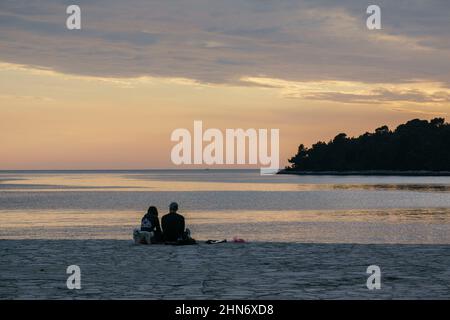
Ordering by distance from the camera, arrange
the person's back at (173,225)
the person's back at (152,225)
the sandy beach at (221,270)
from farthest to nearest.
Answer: the person's back at (152,225) < the person's back at (173,225) < the sandy beach at (221,270)

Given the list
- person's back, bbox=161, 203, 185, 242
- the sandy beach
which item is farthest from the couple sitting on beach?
the sandy beach

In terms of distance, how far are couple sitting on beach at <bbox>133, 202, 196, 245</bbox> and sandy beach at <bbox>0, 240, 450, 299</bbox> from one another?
441 mm

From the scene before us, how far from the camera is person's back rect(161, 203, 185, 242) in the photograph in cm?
1961

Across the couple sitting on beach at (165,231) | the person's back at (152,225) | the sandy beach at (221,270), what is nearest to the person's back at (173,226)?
the couple sitting on beach at (165,231)

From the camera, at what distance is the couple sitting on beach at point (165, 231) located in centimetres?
1967

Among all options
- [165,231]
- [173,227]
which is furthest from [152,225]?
[173,227]

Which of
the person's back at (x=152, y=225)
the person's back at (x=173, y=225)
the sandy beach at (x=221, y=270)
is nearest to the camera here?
the sandy beach at (x=221, y=270)

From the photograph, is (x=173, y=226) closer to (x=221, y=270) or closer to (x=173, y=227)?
(x=173, y=227)

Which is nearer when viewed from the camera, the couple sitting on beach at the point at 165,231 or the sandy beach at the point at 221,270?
the sandy beach at the point at 221,270

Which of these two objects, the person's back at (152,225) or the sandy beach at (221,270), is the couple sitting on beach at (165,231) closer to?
the person's back at (152,225)

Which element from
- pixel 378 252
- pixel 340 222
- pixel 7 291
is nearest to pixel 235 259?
pixel 378 252

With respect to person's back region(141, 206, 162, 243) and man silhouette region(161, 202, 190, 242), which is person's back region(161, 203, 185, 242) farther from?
person's back region(141, 206, 162, 243)

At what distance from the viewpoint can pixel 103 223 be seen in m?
55.4

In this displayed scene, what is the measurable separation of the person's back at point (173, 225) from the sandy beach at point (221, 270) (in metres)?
0.61
